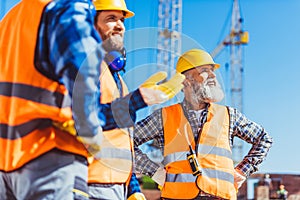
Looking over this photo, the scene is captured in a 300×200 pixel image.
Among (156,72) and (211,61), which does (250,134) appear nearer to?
(211,61)

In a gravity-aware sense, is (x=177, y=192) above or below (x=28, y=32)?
below

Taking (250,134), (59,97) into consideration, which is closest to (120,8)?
(59,97)

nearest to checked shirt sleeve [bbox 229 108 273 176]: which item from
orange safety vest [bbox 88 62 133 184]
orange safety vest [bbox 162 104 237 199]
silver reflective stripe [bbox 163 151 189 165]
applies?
orange safety vest [bbox 162 104 237 199]

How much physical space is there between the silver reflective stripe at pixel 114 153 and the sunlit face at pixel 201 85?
1.49m

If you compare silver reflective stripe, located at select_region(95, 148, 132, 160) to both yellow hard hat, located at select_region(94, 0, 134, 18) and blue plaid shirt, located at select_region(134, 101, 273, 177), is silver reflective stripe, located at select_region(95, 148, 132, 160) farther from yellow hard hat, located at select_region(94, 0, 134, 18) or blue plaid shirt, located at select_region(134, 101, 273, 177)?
blue plaid shirt, located at select_region(134, 101, 273, 177)

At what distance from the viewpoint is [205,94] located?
4480mm

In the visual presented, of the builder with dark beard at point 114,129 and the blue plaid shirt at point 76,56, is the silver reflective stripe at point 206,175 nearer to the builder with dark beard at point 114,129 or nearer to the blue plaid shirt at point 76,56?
the builder with dark beard at point 114,129

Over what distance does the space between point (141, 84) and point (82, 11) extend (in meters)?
0.36

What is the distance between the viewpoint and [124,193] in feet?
10.1

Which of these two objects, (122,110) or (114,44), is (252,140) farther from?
(122,110)

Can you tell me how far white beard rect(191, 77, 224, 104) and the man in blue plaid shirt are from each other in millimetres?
1966

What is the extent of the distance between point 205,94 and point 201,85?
7 cm

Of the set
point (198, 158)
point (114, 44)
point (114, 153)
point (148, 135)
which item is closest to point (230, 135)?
point (198, 158)

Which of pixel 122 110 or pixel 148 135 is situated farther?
pixel 148 135
